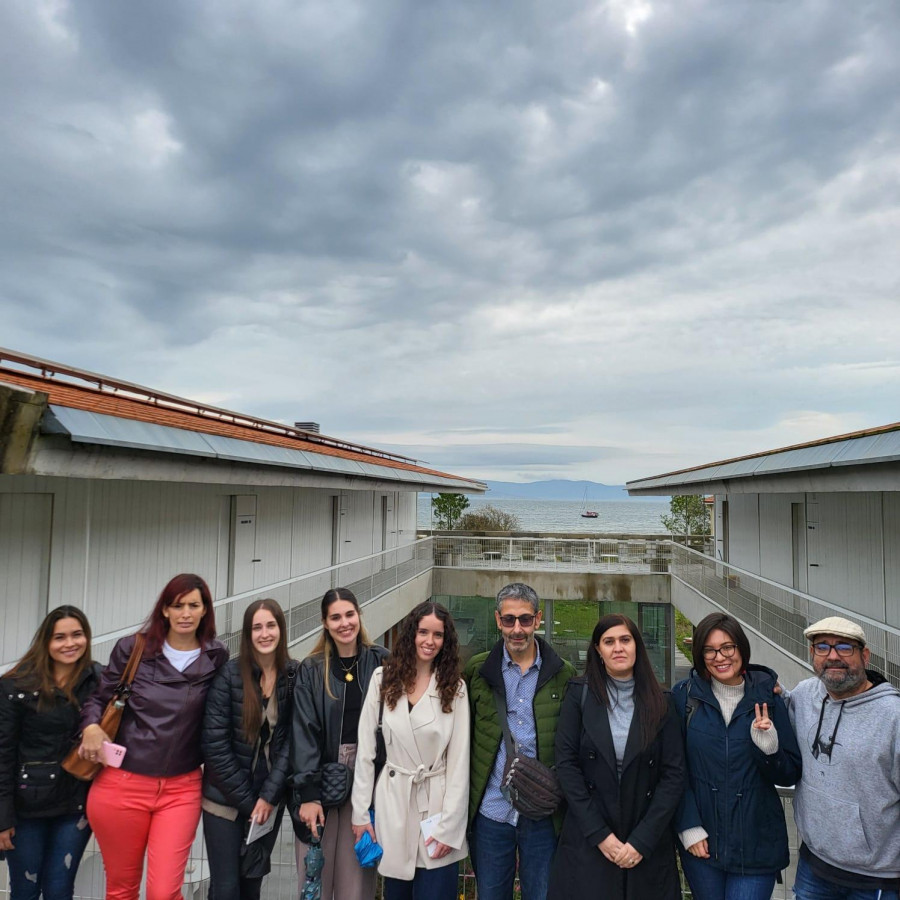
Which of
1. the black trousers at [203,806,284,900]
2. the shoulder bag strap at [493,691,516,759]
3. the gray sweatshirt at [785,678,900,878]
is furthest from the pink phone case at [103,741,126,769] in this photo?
the gray sweatshirt at [785,678,900,878]

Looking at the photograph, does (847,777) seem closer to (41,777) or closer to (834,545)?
(41,777)

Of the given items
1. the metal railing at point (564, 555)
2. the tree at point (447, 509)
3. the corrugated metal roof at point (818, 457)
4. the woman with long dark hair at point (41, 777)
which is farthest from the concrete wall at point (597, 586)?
the woman with long dark hair at point (41, 777)

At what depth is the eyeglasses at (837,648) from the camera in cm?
289

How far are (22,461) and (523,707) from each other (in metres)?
3.98

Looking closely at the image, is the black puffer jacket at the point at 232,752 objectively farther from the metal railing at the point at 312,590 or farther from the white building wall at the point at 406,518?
the white building wall at the point at 406,518

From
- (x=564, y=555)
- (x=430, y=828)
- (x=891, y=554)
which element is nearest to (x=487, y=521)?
(x=564, y=555)

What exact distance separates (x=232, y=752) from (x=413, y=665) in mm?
1084

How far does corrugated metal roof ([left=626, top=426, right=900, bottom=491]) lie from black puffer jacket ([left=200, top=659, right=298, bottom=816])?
6.01 m

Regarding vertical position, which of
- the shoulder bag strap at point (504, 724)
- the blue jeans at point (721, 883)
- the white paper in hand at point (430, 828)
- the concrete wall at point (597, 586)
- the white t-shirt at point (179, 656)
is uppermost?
the white t-shirt at point (179, 656)

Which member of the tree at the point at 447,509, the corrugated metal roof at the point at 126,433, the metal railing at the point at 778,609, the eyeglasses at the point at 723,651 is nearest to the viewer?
the eyeglasses at the point at 723,651

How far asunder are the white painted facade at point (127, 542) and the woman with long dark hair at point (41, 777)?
12.0ft

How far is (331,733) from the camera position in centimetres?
334

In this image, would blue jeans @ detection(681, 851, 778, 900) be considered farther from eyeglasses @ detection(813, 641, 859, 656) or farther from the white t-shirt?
the white t-shirt

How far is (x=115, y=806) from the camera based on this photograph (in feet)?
10.5
